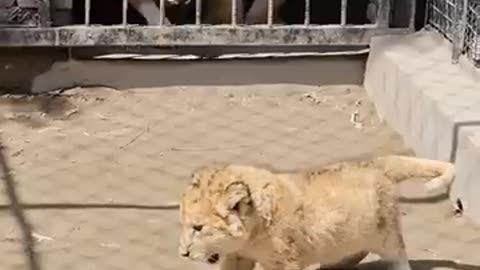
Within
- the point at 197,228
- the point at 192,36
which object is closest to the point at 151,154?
the point at 192,36

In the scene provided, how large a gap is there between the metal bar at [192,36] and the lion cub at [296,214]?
1.98 metres

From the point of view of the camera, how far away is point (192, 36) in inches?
219

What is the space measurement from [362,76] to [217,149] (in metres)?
1.04

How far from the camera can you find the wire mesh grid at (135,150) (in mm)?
4039

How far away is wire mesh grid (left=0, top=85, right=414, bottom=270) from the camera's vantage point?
4039 mm

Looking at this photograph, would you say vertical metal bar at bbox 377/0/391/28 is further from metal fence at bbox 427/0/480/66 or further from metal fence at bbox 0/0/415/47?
metal fence at bbox 427/0/480/66

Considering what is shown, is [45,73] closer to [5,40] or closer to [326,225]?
[5,40]

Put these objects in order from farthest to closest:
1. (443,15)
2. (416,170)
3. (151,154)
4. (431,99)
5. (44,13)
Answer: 1. (44,13)
2. (443,15)
3. (151,154)
4. (431,99)
5. (416,170)

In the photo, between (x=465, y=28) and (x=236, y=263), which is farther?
(x=465, y=28)

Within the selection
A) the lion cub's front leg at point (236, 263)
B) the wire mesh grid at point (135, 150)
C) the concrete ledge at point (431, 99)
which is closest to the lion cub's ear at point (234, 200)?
the lion cub's front leg at point (236, 263)

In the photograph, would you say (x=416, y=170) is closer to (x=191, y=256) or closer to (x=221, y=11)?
(x=191, y=256)

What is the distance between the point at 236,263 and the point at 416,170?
616mm

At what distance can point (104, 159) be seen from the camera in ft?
15.7

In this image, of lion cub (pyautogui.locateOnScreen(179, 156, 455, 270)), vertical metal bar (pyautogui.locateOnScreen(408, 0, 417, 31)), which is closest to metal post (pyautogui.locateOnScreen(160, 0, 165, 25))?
vertical metal bar (pyautogui.locateOnScreen(408, 0, 417, 31))
